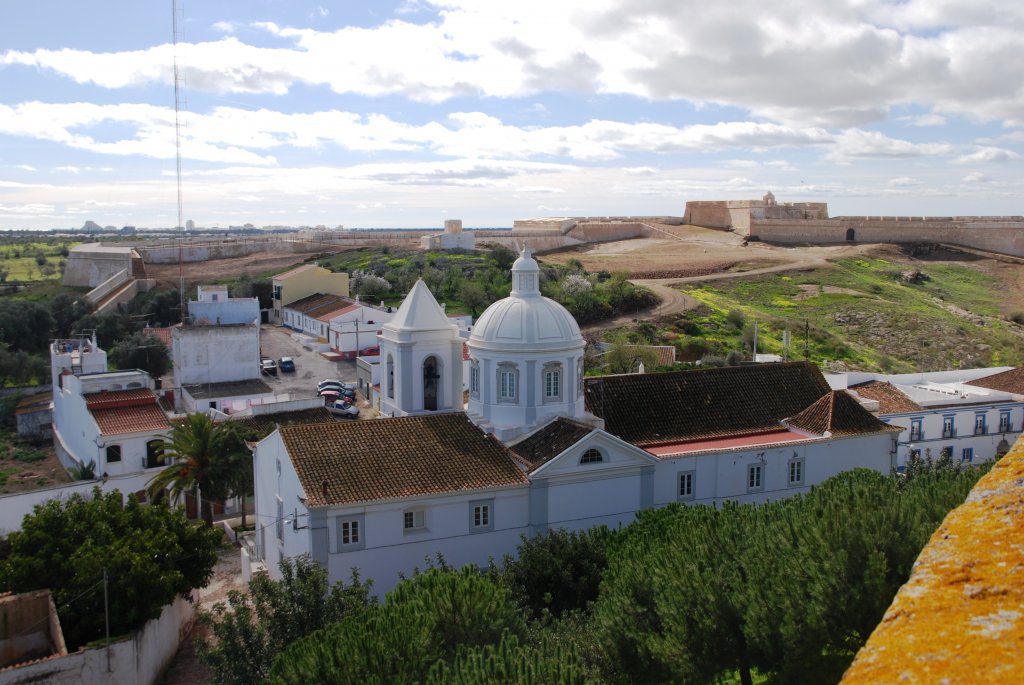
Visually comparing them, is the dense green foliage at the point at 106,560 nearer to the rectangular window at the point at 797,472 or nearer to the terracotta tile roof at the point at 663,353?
the rectangular window at the point at 797,472

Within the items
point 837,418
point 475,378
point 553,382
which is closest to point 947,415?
point 837,418

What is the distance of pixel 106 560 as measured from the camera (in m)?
19.4

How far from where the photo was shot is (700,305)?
2514 inches

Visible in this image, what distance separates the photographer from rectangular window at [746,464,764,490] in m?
26.3

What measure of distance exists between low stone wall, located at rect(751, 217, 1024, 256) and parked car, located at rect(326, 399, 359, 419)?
212 ft

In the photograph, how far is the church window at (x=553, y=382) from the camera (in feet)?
84.4

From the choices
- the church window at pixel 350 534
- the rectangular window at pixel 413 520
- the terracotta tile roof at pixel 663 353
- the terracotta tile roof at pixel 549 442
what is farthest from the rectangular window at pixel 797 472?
the terracotta tile roof at pixel 663 353

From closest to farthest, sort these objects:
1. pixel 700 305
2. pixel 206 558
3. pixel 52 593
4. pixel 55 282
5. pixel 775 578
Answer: pixel 775 578 → pixel 52 593 → pixel 206 558 → pixel 700 305 → pixel 55 282

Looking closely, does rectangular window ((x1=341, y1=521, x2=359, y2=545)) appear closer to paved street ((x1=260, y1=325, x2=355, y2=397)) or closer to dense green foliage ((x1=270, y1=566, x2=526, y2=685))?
dense green foliage ((x1=270, y1=566, x2=526, y2=685))

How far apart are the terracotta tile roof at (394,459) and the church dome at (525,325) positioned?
2.69 m

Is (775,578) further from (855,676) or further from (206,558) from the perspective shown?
(206,558)

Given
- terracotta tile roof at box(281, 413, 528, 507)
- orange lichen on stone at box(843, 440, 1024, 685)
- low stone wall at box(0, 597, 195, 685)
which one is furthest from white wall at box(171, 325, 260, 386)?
orange lichen on stone at box(843, 440, 1024, 685)

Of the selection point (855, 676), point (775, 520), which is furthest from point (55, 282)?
point (855, 676)

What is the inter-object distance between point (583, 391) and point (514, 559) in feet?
19.4
